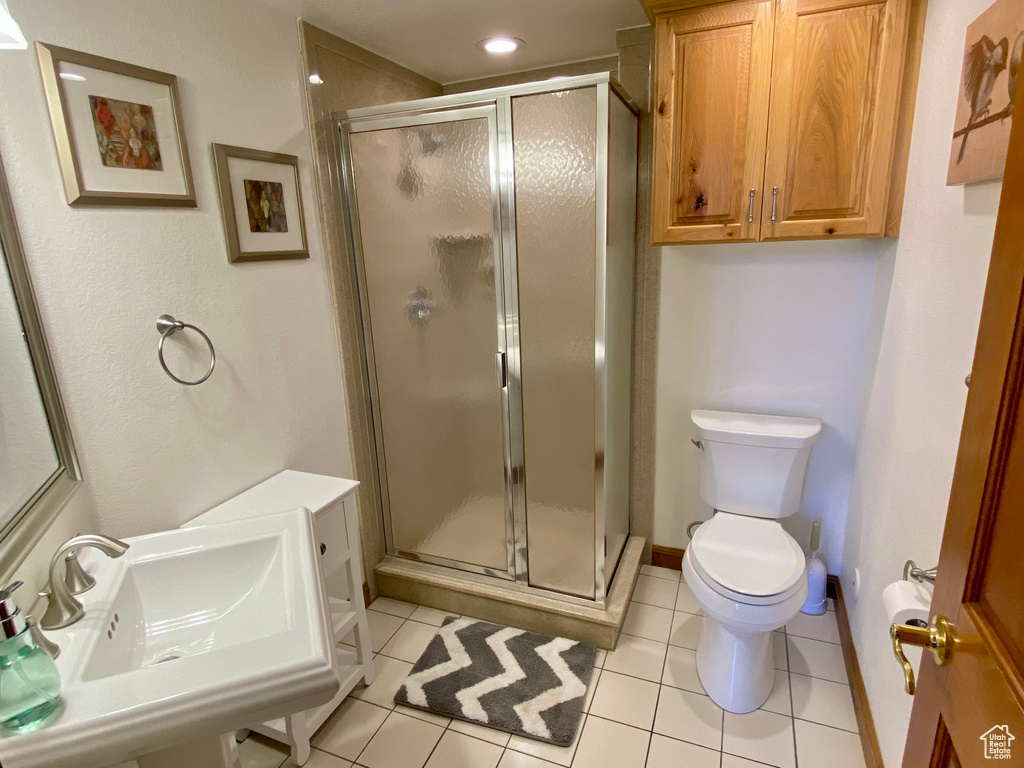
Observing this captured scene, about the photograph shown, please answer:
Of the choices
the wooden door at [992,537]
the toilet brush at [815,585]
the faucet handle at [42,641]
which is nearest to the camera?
the wooden door at [992,537]

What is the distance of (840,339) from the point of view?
84.0 inches

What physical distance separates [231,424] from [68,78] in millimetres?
980

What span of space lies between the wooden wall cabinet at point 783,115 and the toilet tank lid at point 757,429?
71 cm

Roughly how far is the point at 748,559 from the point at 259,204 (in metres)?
2.01

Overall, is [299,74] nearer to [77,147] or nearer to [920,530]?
[77,147]

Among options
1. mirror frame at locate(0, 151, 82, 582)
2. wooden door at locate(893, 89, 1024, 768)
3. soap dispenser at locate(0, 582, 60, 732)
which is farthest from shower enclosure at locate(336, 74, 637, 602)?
soap dispenser at locate(0, 582, 60, 732)

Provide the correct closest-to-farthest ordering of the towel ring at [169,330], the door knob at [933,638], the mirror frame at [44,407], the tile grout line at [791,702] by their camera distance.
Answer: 1. the door knob at [933,638]
2. the mirror frame at [44,407]
3. the towel ring at [169,330]
4. the tile grout line at [791,702]

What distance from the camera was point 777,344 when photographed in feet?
7.29

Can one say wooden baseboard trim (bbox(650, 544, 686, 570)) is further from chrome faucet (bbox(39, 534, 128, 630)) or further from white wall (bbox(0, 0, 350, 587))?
chrome faucet (bbox(39, 534, 128, 630))

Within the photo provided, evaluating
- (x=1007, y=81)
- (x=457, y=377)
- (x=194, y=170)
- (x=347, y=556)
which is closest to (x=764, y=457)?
(x=457, y=377)

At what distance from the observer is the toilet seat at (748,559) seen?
1.73m

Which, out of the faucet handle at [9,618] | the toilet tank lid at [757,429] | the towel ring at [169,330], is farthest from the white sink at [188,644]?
the toilet tank lid at [757,429]

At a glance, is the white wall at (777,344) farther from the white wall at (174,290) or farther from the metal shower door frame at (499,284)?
the white wall at (174,290)

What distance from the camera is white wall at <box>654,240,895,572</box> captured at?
2.10 m
